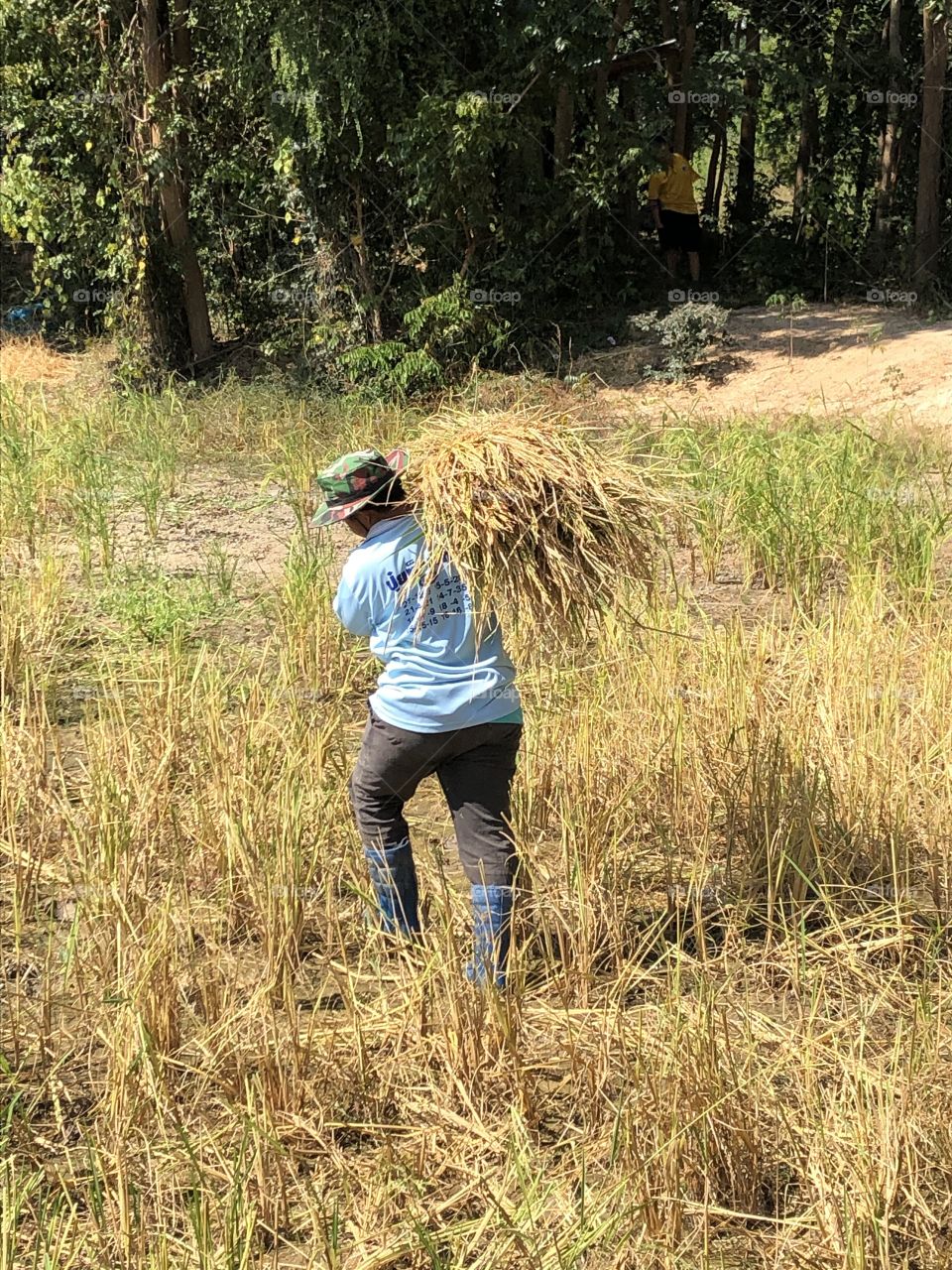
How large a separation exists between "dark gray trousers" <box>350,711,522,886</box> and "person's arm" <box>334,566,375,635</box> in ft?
0.73

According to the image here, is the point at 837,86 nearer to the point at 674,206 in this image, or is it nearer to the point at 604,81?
the point at 674,206

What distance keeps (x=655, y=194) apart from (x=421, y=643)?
10.7 meters

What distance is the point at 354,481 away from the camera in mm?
3029

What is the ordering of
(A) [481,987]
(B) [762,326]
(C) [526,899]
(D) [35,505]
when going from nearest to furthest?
(A) [481,987] < (C) [526,899] < (D) [35,505] < (B) [762,326]

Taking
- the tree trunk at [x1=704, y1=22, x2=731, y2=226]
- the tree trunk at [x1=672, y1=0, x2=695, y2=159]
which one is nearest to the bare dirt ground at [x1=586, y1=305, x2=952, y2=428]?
the tree trunk at [x1=672, y1=0, x2=695, y2=159]

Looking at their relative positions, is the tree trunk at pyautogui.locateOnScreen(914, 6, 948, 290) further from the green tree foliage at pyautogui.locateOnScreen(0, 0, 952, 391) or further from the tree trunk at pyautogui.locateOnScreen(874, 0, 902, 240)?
the tree trunk at pyautogui.locateOnScreen(874, 0, 902, 240)

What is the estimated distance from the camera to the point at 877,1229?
7.00 ft

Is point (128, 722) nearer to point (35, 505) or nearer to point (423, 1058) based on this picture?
point (423, 1058)

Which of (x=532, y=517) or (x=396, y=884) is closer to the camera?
(x=532, y=517)

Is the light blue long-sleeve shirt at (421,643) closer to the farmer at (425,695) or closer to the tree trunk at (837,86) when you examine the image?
the farmer at (425,695)

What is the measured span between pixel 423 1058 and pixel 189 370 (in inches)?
421

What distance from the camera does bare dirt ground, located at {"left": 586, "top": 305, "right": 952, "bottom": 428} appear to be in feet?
33.6

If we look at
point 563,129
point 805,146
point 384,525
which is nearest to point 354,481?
point 384,525

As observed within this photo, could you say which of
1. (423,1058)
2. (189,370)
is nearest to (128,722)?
(423,1058)
